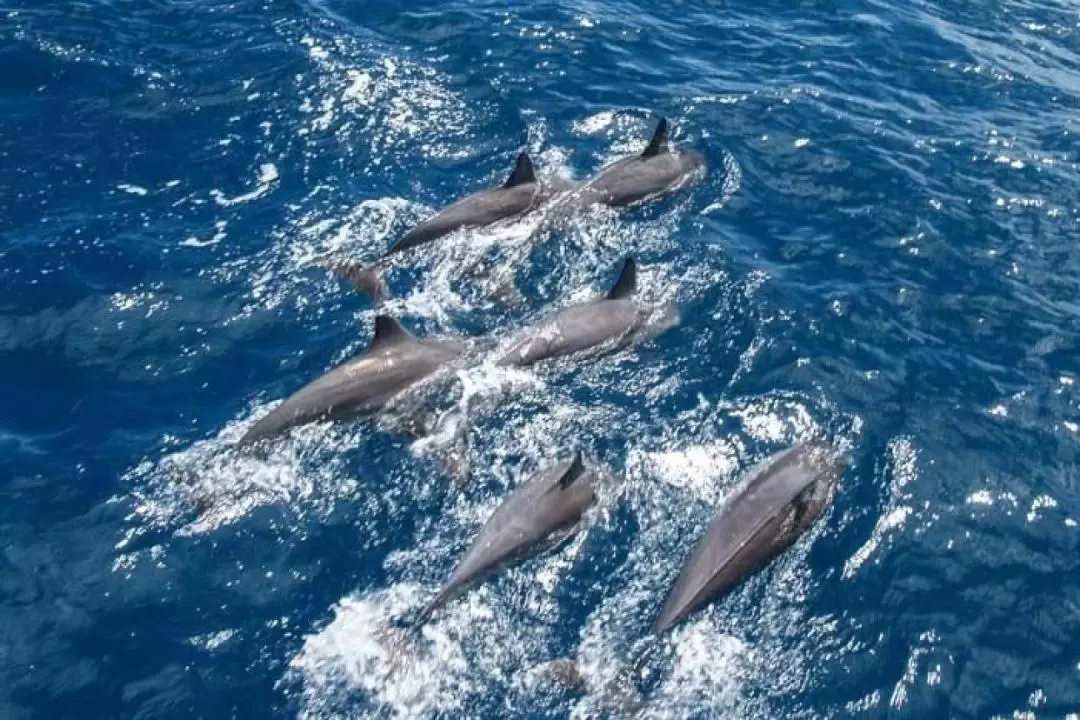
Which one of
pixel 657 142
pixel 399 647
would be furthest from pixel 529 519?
pixel 657 142

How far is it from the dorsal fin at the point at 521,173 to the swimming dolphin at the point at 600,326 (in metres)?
3.70

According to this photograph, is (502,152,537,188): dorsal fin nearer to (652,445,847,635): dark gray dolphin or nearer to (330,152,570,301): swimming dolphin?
(330,152,570,301): swimming dolphin

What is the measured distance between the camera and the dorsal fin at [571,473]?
1476 centimetres

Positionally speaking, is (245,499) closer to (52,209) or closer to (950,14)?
(52,209)

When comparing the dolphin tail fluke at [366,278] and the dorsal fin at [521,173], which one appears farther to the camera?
the dorsal fin at [521,173]

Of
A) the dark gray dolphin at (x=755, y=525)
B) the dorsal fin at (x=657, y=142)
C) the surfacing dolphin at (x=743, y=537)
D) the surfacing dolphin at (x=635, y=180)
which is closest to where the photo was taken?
the surfacing dolphin at (x=743, y=537)

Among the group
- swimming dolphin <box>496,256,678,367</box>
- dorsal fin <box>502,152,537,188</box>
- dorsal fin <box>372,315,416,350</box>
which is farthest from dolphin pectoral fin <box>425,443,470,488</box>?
dorsal fin <box>502,152,537,188</box>

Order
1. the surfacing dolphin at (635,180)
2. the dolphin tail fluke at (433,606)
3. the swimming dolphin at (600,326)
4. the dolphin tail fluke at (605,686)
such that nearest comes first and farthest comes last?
the dolphin tail fluke at (605,686), the dolphin tail fluke at (433,606), the swimming dolphin at (600,326), the surfacing dolphin at (635,180)

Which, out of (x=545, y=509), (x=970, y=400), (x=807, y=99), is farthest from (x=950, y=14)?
(x=545, y=509)

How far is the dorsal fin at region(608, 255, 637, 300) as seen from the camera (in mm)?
18594

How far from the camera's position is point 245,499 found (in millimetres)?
15164

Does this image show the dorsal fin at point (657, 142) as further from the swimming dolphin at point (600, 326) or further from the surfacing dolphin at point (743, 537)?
the surfacing dolphin at point (743, 537)

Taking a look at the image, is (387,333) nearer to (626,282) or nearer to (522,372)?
(522,372)

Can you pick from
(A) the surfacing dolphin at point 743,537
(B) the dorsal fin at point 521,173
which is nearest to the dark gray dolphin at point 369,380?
(B) the dorsal fin at point 521,173
